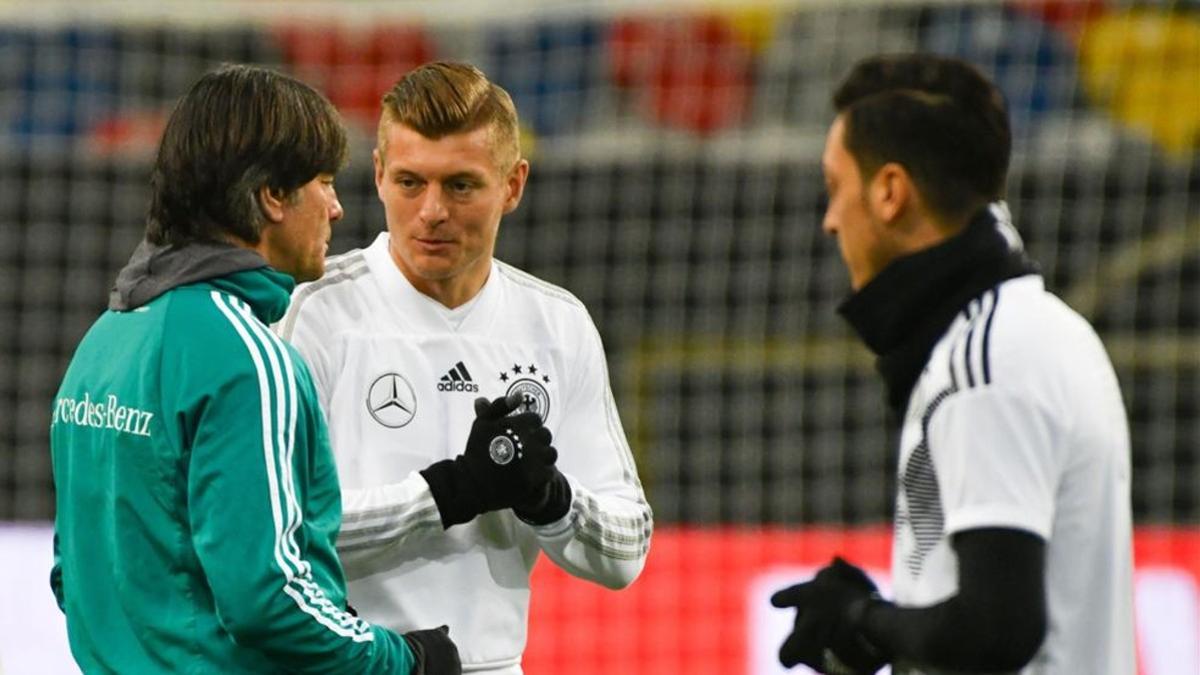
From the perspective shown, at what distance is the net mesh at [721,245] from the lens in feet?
26.2

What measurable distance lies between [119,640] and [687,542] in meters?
3.67

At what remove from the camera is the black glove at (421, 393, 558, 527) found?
9.43 ft

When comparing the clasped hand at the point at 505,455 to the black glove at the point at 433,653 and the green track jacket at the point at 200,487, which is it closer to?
the black glove at the point at 433,653

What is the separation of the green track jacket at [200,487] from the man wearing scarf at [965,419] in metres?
0.71

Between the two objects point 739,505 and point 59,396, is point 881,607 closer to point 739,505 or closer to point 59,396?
point 59,396

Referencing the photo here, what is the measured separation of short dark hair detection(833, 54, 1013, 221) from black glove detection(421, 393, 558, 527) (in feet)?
2.55

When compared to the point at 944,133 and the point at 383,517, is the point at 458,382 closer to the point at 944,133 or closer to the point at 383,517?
the point at 383,517

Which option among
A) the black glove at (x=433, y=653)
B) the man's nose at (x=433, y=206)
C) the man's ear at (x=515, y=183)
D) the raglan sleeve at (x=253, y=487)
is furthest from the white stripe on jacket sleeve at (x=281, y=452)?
the man's ear at (x=515, y=183)

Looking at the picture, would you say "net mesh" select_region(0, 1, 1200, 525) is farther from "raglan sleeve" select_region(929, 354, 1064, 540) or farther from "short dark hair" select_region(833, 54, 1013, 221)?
"raglan sleeve" select_region(929, 354, 1064, 540)

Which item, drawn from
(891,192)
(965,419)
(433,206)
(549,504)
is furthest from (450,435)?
(965,419)

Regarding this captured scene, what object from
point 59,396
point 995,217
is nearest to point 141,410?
point 59,396

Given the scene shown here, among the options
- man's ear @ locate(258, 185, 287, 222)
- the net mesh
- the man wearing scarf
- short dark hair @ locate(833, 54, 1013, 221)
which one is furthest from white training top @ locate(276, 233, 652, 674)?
the net mesh

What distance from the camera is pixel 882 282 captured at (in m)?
2.44

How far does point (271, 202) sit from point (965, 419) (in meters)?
1.04
